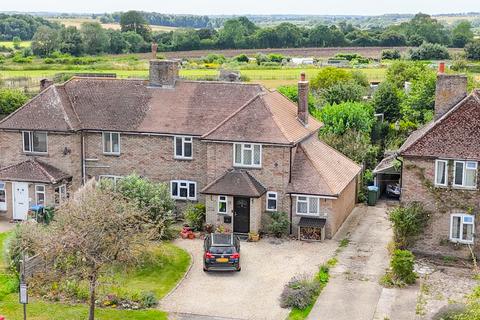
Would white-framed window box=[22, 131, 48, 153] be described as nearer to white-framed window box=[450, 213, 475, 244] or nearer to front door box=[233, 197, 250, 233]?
front door box=[233, 197, 250, 233]

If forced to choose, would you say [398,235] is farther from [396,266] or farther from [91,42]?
[91,42]

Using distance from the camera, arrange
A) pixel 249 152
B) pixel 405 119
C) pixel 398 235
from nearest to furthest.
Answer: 1. pixel 398 235
2. pixel 249 152
3. pixel 405 119

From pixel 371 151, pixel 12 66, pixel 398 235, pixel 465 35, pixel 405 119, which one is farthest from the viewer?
pixel 465 35

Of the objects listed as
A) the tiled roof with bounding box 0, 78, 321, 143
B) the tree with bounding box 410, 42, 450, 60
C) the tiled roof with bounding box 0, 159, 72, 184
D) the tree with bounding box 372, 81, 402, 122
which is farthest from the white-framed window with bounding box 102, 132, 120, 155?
the tree with bounding box 410, 42, 450, 60

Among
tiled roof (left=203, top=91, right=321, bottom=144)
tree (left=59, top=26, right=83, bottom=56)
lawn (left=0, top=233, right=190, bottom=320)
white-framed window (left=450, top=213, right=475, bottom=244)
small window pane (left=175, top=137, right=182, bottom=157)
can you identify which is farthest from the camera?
tree (left=59, top=26, right=83, bottom=56)

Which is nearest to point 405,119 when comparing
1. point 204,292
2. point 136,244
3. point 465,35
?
point 204,292

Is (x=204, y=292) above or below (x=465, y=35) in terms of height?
below

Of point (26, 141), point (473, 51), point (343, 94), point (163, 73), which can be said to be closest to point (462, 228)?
point (163, 73)
